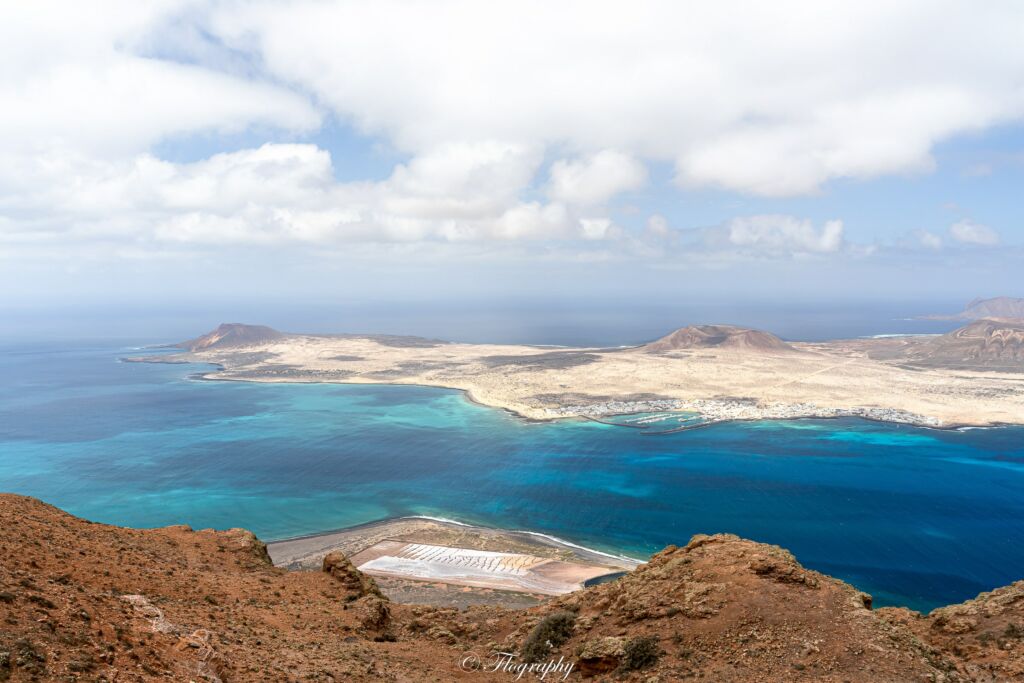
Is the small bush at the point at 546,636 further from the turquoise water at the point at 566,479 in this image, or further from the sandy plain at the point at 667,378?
the sandy plain at the point at 667,378

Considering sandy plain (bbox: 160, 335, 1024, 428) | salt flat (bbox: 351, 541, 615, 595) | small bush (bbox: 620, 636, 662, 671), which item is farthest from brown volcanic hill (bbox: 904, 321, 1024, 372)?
small bush (bbox: 620, 636, 662, 671)

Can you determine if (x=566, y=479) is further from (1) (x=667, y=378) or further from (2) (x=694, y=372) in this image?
(2) (x=694, y=372)

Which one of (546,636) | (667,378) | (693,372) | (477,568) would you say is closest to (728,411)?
(667,378)

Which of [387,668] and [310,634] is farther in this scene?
[310,634]

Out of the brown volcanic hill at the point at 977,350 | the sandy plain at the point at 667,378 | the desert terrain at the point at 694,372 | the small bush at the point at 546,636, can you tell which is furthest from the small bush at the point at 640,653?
the brown volcanic hill at the point at 977,350

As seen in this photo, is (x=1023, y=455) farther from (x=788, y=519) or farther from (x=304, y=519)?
(x=304, y=519)

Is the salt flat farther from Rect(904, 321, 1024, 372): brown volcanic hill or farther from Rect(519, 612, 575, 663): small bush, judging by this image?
Rect(904, 321, 1024, 372): brown volcanic hill

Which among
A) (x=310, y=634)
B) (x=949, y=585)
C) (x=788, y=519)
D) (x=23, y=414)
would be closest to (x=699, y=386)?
(x=788, y=519)
